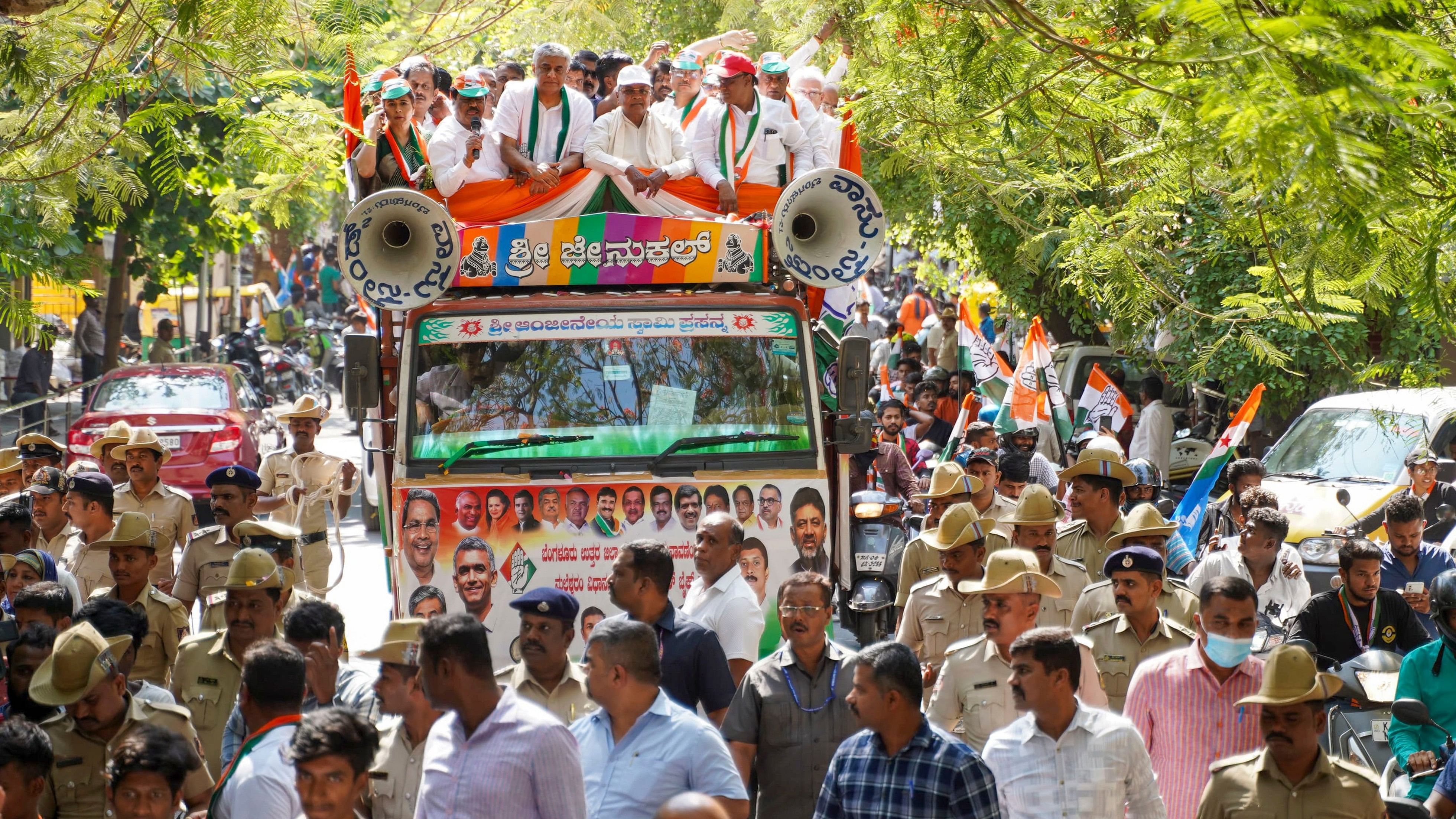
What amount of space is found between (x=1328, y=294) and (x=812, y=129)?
170 inches

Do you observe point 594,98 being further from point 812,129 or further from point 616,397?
point 616,397

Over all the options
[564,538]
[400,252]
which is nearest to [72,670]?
[564,538]

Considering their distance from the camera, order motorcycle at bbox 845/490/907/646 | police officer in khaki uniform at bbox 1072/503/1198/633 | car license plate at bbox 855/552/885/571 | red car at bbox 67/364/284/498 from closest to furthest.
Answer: police officer in khaki uniform at bbox 1072/503/1198/633 < motorcycle at bbox 845/490/907/646 < car license plate at bbox 855/552/885/571 < red car at bbox 67/364/284/498

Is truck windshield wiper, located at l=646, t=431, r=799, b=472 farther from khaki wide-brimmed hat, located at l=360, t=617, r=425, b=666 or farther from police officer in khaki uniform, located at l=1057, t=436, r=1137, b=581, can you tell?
khaki wide-brimmed hat, located at l=360, t=617, r=425, b=666

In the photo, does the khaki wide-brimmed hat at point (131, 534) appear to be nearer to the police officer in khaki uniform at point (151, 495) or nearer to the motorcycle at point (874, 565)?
the police officer in khaki uniform at point (151, 495)

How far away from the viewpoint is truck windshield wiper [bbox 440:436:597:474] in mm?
8250

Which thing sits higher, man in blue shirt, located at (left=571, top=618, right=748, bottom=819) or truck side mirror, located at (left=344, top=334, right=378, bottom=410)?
truck side mirror, located at (left=344, top=334, right=378, bottom=410)

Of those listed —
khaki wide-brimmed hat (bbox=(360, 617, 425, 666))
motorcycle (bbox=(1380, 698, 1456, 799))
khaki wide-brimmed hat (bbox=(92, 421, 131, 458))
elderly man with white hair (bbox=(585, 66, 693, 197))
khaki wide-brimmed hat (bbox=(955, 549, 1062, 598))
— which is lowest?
motorcycle (bbox=(1380, 698, 1456, 799))

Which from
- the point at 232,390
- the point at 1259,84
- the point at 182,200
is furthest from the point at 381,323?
the point at 182,200

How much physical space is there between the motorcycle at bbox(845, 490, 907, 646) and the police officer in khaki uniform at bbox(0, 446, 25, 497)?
5341mm

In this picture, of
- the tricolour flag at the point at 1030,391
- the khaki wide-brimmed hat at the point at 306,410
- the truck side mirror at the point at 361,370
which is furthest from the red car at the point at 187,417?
the truck side mirror at the point at 361,370

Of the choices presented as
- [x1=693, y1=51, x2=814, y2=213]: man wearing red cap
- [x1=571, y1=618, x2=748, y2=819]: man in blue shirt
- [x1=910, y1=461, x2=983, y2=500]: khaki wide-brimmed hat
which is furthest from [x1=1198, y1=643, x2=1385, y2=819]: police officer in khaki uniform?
[x1=693, y1=51, x2=814, y2=213]: man wearing red cap

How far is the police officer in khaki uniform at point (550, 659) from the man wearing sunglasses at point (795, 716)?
581 millimetres

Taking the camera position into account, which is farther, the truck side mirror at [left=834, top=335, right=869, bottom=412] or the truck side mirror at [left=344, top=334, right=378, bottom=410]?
the truck side mirror at [left=834, top=335, right=869, bottom=412]
